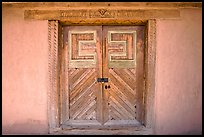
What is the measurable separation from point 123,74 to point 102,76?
0.37 metres

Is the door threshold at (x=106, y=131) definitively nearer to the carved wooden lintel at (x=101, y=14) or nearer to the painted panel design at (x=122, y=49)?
the painted panel design at (x=122, y=49)

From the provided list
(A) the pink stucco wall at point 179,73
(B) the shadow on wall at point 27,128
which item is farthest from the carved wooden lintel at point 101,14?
(B) the shadow on wall at point 27,128

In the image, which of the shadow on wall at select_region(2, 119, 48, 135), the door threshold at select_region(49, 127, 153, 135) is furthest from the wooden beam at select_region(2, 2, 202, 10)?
the door threshold at select_region(49, 127, 153, 135)

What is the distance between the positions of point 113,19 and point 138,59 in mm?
812

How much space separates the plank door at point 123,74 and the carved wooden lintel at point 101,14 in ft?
0.87

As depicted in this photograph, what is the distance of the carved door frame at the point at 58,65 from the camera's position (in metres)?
4.00

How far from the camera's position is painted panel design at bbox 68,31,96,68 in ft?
13.8

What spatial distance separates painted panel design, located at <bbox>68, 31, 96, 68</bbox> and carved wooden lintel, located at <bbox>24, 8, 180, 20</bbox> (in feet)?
1.07

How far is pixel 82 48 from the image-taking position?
4.21 meters

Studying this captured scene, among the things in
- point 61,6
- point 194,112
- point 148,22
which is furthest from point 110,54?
point 194,112

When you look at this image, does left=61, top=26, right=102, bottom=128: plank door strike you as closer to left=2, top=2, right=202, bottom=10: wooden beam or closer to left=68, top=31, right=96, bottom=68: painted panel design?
left=68, top=31, right=96, bottom=68: painted panel design

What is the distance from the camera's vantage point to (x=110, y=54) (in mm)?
4211

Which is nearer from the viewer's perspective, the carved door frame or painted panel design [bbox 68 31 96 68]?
the carved door frame

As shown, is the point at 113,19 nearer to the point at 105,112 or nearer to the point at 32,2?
the point at 32,2
